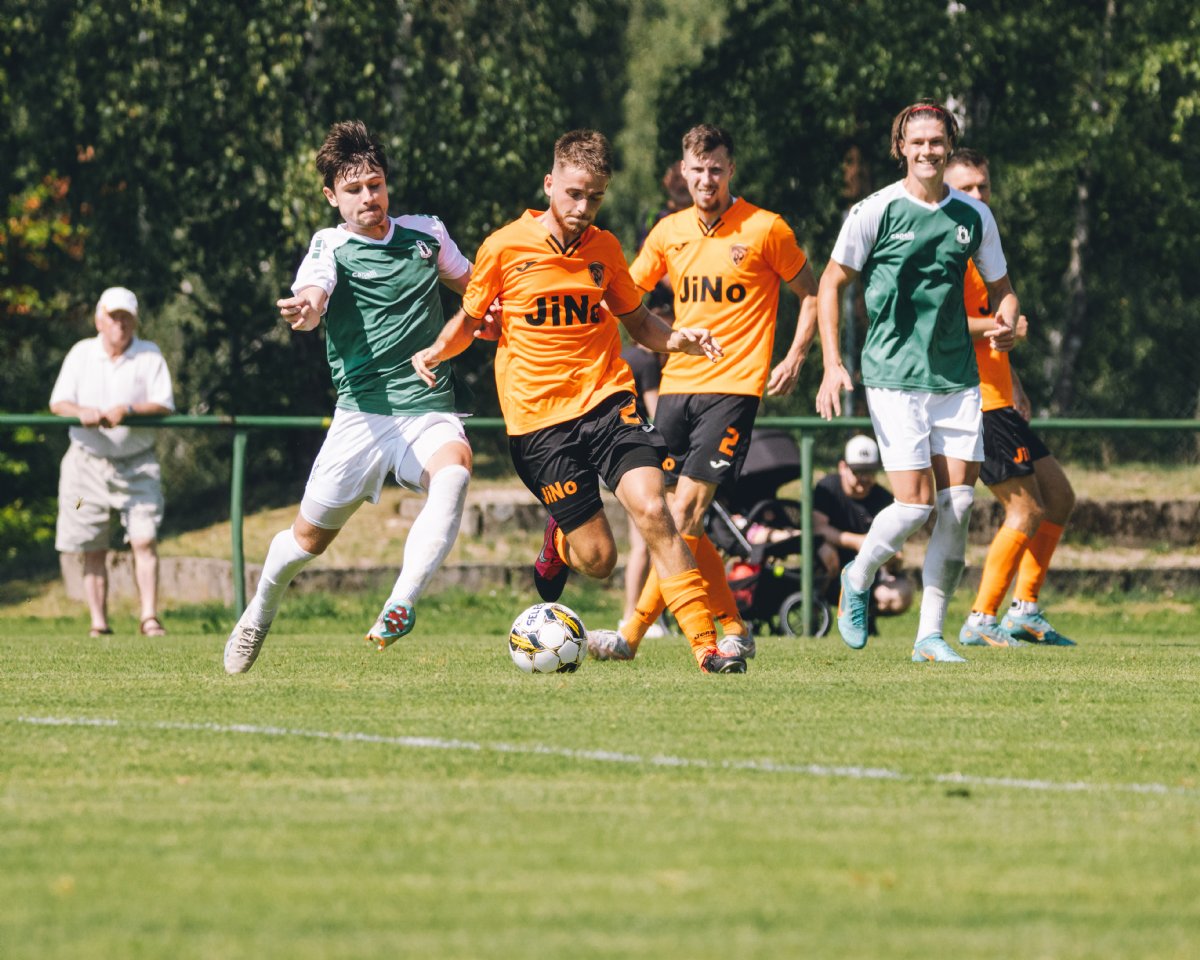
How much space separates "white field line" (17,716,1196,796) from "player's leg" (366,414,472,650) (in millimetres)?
1574

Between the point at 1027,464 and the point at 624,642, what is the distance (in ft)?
8.06

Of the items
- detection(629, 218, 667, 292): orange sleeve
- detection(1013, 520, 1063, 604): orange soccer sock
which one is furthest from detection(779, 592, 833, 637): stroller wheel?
detection(629, 218, 667, 292): orange sleeve

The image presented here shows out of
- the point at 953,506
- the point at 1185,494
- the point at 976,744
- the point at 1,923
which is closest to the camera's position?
the point at 1,923

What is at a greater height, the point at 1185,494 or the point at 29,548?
the point at 1185,494

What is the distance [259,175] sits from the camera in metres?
21.0

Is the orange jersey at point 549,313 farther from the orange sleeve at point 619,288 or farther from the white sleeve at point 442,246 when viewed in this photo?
the white sleeve at point 442,246

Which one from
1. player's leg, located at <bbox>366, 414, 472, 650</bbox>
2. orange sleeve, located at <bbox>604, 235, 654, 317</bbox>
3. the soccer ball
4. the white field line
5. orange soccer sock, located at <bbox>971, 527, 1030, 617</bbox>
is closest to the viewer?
the white field line

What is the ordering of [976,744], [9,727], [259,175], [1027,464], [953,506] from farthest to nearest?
[259,175]
[1027,464]
[953,506]
[9,727]
[976,744]

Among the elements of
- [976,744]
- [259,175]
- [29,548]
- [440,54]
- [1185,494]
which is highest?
[440,54]

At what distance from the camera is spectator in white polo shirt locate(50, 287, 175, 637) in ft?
42.0

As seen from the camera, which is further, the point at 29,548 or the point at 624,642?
the point at 29,548

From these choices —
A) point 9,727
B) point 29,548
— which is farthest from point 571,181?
point 29,548

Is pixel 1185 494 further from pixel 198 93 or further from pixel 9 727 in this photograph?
pixel 9 727

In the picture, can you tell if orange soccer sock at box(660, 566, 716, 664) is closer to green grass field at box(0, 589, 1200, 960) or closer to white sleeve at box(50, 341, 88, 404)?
green grass field at box(0, 589, 1200, 960)
